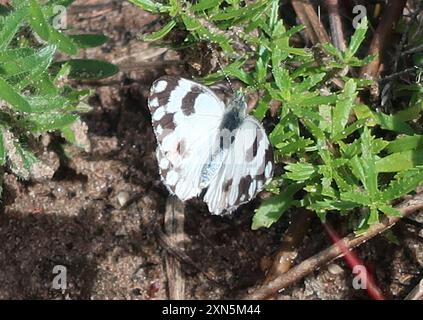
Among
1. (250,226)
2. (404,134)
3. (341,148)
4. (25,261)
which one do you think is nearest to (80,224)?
(25,261)

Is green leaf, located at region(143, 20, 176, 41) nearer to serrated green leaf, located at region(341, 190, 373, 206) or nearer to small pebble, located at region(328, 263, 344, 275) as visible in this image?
serrated green leaf, located at region(341, 190, 373, 206)

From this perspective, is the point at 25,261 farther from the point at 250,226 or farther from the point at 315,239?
the point at 315,239

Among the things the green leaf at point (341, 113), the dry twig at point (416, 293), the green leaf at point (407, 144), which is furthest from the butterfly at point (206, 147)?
the dry twig at point (416, 293)

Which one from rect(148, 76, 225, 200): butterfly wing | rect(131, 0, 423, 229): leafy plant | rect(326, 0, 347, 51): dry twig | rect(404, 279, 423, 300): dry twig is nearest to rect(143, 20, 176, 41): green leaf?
rect(131, 0, 423, 229): leafy plant

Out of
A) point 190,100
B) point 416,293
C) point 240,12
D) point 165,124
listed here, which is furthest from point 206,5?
point 416,293

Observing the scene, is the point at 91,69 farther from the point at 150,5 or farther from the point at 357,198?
the point at 357,198

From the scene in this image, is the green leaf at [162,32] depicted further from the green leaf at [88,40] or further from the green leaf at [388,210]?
the green leaf at [388,210]
